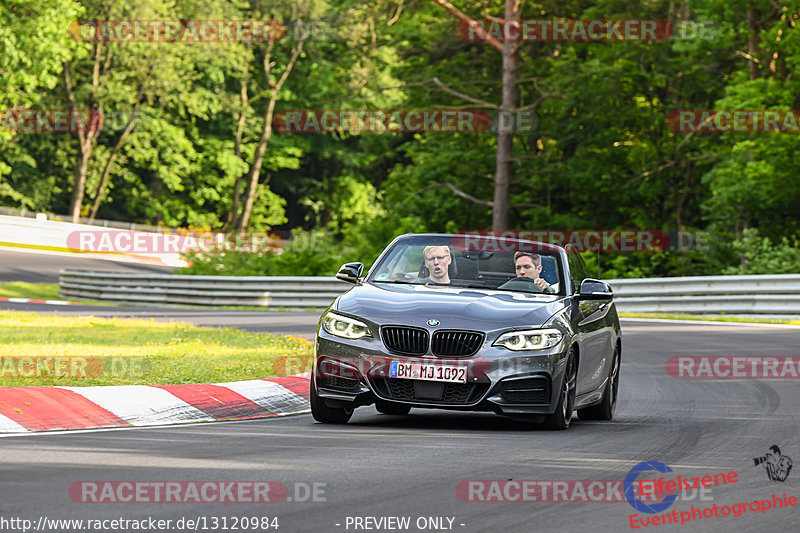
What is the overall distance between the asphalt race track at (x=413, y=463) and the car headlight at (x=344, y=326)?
71 centimetres

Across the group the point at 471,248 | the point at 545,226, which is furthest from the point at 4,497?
the point at 545,226

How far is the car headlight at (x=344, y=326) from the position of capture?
9739 millimetres

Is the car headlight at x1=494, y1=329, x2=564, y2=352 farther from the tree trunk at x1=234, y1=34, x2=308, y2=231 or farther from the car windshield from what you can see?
the tree trunk at x1=234, y1=34, x2=308, y2=231

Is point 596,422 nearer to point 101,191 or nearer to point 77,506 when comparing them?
point 77,506

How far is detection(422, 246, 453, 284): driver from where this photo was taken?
428 inches

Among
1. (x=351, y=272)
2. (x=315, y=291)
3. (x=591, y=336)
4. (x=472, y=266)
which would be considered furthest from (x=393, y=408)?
(x=315, y=291)

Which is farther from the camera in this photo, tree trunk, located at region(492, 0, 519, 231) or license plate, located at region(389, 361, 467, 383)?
tree trunk, located at region(492, 0, 519, 231)

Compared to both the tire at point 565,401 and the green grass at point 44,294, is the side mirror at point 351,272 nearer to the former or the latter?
the tire at point 565,401

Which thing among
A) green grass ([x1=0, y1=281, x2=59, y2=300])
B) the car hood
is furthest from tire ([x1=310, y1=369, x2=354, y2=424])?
green grass ([x1=0, y1=281, x2=59, y2=300])

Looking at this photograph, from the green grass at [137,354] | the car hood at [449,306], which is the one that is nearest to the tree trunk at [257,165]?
the green grass at [137,354]

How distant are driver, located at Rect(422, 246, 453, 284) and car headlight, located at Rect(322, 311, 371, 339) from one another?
113 cm

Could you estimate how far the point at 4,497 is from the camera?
249 inches

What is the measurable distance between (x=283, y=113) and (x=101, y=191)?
11885 millimetres

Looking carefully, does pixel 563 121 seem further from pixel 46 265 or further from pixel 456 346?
pixel 456 346
